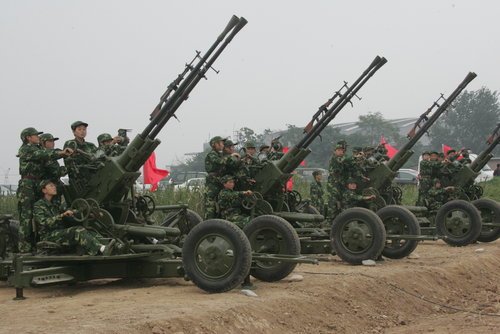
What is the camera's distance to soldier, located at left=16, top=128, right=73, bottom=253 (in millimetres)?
9922

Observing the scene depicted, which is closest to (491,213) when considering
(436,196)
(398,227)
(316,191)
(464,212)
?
(436,196)

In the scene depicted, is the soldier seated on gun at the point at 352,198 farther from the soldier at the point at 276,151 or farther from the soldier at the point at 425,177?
the soldier at the point at 425,177

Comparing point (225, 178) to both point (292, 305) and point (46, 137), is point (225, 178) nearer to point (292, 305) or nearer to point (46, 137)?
point (46, 137)

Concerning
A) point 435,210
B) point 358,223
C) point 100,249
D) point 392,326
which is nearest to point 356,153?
point 358,223

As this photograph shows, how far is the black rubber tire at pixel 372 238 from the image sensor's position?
1212 cm

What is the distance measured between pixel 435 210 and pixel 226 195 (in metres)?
7.42

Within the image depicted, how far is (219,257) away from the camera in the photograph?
9.09 metres

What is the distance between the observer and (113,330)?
6938 millimetres

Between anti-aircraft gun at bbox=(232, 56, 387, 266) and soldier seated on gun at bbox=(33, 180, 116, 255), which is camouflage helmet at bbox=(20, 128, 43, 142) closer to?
soldier seated on gun at bbox=(33, 180, 116, 255)

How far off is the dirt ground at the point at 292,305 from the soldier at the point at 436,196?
4.56m

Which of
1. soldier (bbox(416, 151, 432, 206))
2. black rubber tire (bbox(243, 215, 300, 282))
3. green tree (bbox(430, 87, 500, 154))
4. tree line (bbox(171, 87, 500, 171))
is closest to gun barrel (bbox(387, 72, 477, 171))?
soldier (bbox(416, 151, 432, 206))

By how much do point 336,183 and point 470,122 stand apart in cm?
3652

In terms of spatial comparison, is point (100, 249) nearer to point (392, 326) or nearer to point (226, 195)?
point (226, 195)

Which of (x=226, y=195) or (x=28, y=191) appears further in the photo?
(x=226, y=195)
